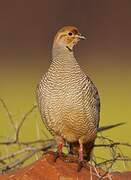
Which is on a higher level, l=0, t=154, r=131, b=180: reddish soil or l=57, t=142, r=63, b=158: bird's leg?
l=57, t=142, r=63, b=158: bird's leg

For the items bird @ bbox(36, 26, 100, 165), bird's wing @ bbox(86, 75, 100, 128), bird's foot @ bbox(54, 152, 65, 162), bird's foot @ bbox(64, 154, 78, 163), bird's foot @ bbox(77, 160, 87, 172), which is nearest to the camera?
bird's foot @ bbox(77, 160, 87, 172)

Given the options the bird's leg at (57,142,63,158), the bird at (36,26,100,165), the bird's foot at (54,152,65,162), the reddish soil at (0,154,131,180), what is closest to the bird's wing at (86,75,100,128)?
the bird at (36,26,100,165)

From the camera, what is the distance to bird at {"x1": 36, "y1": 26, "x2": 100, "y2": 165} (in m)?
7.91

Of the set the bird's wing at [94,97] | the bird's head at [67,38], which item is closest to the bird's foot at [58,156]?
the bird's wing at [94,97]

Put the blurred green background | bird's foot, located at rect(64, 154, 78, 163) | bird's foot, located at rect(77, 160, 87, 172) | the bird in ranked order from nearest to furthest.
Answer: bird's foot, located at rect(77, 160, 87, 172), bird's foot, located at rect(64, 154, 78, 163), the bird, the blurred green background

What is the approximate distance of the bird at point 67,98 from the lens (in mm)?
7906

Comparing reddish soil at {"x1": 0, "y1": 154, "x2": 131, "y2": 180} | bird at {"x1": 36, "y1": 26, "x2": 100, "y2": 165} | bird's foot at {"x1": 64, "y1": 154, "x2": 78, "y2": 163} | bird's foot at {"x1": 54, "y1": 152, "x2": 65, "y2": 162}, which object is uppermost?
bird at {"x1": 36, "y1": 26, "x2": 100, "y2": 165}

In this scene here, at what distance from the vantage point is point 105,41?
24.2 metres

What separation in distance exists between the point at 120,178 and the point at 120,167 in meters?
1.95

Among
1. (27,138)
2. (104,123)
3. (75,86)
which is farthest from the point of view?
(104,123)

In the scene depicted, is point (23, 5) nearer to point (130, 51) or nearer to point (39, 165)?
point (130, 51)

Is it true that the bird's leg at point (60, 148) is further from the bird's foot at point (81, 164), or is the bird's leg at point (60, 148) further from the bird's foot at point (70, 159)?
the bird's foot at point (81, 164)

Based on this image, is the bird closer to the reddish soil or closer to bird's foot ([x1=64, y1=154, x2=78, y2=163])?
bird's foot ([x1=64, y1=154, x2=78, y2=163])

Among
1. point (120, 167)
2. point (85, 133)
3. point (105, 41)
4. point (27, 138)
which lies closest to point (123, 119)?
point (27, 138)
